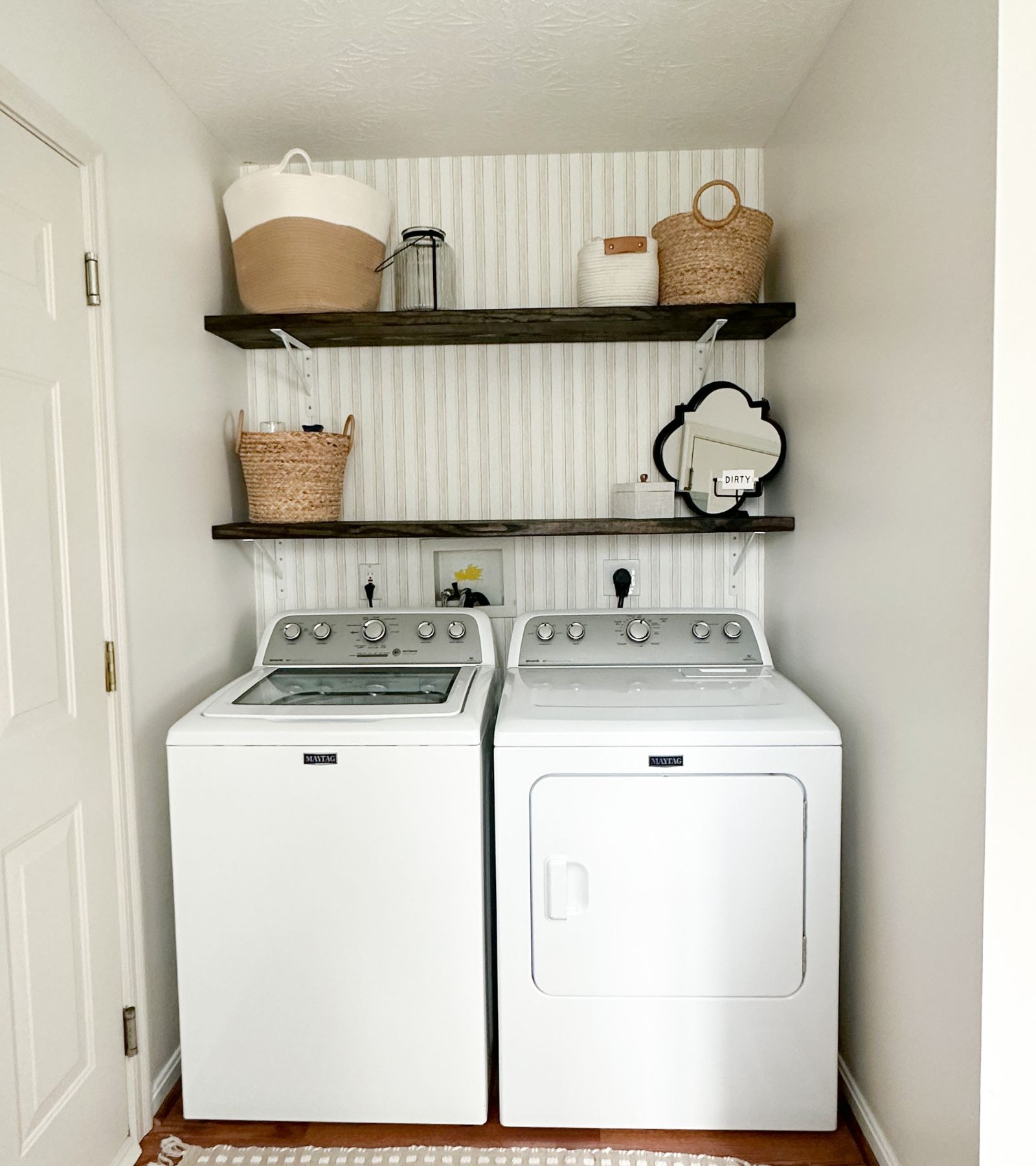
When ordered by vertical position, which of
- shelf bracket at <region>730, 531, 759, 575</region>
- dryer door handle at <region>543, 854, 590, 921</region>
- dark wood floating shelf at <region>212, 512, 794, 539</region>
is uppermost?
dark wood floating shelf at <region>212, 512, 794, 539</region>

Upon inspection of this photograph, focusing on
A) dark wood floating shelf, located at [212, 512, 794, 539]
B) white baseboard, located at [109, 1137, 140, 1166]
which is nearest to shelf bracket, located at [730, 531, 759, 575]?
dark wood floating shelf, located at [212, 512, 794, 539]

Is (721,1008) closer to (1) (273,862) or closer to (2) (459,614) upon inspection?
(1) (273,862)

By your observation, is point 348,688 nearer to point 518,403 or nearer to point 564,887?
point 564,887

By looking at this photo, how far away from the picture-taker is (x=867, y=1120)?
175 centimetres

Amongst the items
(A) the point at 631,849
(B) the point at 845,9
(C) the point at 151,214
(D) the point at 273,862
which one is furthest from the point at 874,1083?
(C) the point at 151,214

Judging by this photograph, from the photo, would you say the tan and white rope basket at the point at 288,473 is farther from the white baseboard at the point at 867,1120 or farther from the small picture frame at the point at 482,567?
→ the white baseboard at the point at 867,1120

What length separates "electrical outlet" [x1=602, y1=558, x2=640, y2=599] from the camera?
2502mm

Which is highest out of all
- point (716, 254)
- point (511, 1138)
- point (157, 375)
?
point (716, 254)

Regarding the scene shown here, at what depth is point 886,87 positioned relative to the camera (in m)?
1.56

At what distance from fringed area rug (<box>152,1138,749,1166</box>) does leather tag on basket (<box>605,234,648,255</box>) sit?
79.3 inches

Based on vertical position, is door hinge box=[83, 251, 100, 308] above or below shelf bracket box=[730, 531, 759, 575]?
above

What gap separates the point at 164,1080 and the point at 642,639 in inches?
59.5

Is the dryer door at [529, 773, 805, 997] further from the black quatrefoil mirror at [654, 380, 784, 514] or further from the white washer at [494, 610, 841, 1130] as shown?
the black quatrefoil mirror at [654, 380, 784, 514]

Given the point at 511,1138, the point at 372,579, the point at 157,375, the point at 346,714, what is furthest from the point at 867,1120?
the point at 157,375
